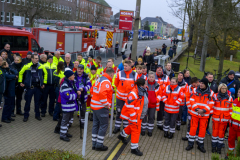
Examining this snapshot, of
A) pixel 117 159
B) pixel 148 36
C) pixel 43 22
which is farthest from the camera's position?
pixel 148 36

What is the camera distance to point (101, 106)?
580 centimetres

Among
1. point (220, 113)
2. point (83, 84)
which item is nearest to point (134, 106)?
point (83, 84)

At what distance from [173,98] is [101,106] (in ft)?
7.97

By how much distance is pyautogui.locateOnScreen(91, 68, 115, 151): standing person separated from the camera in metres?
5.72

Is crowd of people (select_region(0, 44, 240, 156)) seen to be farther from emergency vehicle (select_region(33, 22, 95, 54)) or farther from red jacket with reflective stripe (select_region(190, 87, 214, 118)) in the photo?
emergency vehicle (select_region(33, 22, 95, 54))

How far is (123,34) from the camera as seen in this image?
2939 centimetres

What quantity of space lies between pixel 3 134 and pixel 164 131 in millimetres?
4650

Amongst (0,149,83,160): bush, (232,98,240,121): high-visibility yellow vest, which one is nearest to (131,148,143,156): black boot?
(0,149,83,160): bush

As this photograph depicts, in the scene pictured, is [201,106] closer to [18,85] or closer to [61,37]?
[18,85]

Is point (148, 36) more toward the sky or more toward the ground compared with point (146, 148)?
more toward the sky

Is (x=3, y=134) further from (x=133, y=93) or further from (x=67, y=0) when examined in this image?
(x=67, y=0)

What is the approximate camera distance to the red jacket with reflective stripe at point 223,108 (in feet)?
20.6

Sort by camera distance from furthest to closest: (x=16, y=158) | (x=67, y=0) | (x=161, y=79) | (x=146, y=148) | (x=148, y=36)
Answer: (x=148, y=36)
(x=67, y=0)
(x=161, y=79)
(x=146, y=148)
(x=16, y=158)

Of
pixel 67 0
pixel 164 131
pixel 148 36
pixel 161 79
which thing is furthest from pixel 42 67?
pixel 148 36
